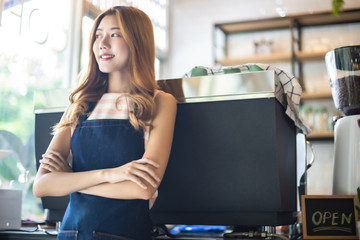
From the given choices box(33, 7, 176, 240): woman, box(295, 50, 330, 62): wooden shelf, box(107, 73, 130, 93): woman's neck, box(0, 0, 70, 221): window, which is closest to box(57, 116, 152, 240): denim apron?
box(33, 7, 176, 240): woman

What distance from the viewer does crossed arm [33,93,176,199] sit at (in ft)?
3.53

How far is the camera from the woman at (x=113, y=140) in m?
1.10

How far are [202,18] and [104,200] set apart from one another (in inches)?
153

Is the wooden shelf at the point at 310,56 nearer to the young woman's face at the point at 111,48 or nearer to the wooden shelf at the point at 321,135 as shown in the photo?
the wooden shelf at the point at 321,135

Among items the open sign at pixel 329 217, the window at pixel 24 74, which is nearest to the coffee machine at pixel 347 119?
the open sign at pixel 329 217

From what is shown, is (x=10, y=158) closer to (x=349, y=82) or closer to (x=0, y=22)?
(x=0, y=22)

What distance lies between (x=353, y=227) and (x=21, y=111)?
171 centimetres

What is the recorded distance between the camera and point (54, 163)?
1.20 meters

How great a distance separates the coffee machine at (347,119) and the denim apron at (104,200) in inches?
26.4

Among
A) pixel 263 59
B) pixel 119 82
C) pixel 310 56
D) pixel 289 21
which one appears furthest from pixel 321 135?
pixel 119 82

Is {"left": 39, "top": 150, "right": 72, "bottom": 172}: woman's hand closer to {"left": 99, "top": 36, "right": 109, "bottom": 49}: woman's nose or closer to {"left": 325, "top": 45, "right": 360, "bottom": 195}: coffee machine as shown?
{"left": 99, "top": 36, "right": 109, "bottom": 49}: woman's nose

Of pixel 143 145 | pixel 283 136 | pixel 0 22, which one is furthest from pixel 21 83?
pixel 283 136

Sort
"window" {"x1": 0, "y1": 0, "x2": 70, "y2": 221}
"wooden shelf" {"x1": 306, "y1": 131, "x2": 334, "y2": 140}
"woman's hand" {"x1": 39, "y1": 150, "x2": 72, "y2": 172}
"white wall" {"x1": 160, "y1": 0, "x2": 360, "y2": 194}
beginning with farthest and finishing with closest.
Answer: "white wall" {"x1": 160, "y1": 0, "x2": 360, "y2": 194}, "wooden shelf" {"x1": 306, "y1": 131, "x2": 334, "y2": 140}, "window" {"x1": 0, "y1": 0, "x2": 70, "y2": 221}, "woman's hand" {"x1": 39, "y1": 150, "x2": 72, "y2": 172}

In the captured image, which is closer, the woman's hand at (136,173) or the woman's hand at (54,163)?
the woman's hand at (136,173)
